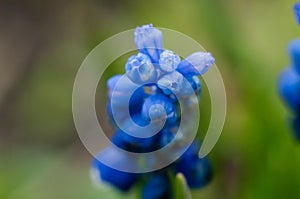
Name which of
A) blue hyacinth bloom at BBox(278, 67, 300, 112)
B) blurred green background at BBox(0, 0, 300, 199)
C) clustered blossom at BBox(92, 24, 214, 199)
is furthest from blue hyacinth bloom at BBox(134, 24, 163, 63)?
blurred green background at BBox(0, 0, 300, 199)

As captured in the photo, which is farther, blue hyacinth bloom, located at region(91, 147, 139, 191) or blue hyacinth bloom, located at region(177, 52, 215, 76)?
blue hyacinth bloom, located at region(91, 147, 139, 191)

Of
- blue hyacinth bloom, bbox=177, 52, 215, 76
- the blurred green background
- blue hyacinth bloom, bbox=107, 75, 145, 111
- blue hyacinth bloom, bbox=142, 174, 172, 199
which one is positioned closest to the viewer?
blue hyacinth bloom, bbox=177, 52, 215, 76

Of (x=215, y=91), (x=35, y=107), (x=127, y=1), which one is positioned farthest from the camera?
(x=127, y=1)

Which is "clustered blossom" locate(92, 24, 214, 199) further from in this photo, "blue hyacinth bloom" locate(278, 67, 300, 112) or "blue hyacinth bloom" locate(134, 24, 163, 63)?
"blue hyacinth bloom" locate(278, 67, 300, 112)

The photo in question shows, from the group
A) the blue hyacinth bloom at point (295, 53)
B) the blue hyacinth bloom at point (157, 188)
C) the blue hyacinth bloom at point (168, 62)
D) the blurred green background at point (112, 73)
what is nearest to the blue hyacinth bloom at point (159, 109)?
the blue hyacinth bloom at point (168, 62)

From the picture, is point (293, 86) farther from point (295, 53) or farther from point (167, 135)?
point (167, 135)

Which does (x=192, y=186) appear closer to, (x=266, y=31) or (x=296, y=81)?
(x=296, y=81)

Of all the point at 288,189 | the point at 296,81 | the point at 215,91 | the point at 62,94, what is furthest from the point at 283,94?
the point at 62,94

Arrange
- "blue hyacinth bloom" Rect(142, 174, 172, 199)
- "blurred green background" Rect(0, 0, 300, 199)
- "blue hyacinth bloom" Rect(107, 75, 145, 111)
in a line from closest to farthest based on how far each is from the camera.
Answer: "blue hyacinth bloom" Rect(107, 75, 145, 111) → "blue hyacinth bloom" Rect(142, 174, 172, 199) → "blurred green background" Rect(0, 0, 300, 199)

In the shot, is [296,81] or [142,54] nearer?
[142,54]
